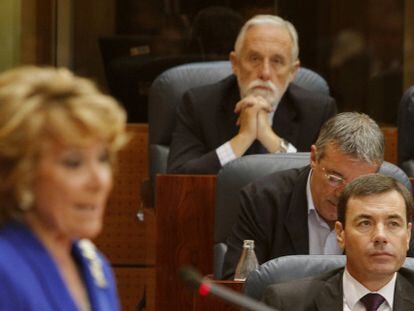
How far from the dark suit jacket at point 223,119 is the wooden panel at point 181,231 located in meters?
0.39

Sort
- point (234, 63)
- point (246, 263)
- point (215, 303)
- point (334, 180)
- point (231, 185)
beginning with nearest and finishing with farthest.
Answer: point (215, 303), point (246, 263), point (334, 180), point (231, 185), point (234, 63)

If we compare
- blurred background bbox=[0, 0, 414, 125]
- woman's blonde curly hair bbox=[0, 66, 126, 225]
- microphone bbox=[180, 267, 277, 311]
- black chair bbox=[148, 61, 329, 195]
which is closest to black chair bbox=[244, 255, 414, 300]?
microphone bbox=[180, 267, 277, 311]

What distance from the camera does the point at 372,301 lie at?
313 cm

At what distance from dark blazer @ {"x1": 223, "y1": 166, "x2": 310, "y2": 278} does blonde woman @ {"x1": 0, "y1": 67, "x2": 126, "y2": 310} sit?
2.31 metres

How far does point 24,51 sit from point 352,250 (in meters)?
2.86

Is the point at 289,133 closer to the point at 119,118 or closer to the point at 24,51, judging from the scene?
the point at 24,51

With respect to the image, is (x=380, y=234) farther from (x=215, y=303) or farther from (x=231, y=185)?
(x=231, y=185)

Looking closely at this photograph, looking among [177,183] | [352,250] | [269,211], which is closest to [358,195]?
[352,250]

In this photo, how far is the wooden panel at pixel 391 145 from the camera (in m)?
5.67

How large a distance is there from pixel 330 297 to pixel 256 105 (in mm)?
1762

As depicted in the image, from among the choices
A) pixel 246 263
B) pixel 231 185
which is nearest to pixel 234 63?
pixel 231 185

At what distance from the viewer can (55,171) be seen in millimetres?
1543

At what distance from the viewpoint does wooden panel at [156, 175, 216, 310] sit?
172 inches

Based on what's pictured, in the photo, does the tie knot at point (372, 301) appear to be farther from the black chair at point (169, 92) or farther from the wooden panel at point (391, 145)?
the wooden panel at point (391, 145)
